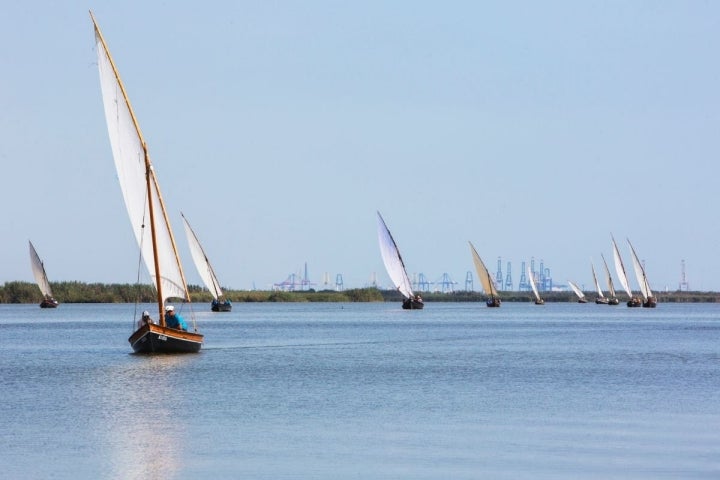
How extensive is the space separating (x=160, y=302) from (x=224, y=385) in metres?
11.9

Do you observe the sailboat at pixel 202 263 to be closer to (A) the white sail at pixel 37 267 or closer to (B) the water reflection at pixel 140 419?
(A) the white sail at pixel 37 267

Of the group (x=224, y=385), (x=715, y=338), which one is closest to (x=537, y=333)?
(x=715, y=338)

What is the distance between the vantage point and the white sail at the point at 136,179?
50.6m

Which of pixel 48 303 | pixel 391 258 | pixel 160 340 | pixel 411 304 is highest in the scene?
pixel 391 258

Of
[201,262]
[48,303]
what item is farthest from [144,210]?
[48,303]

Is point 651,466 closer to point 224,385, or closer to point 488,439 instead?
point 488,439

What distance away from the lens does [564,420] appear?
30.5 meters

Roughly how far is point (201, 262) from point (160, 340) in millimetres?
78638

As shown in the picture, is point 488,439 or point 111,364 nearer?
point 488,439

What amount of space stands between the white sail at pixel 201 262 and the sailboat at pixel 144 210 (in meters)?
64.5

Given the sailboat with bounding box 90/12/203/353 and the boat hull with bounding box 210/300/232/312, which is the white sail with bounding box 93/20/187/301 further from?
the boat hull with bounding box 210/300/232/312

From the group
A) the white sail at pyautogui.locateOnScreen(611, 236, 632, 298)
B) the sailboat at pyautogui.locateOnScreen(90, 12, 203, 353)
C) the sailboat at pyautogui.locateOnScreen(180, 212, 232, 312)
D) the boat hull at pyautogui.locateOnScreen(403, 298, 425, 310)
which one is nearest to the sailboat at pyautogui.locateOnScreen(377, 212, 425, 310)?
the boat hull at pyautogui.locateOnScreen(403, 298, 425, 310)

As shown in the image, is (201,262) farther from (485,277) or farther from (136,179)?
(136,179)

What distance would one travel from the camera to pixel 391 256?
13938 cm
